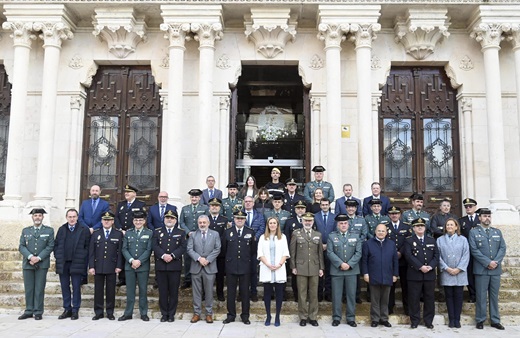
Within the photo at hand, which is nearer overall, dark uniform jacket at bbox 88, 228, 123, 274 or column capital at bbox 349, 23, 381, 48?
dark uniform jacket at bbox 88, 228, 123, 274

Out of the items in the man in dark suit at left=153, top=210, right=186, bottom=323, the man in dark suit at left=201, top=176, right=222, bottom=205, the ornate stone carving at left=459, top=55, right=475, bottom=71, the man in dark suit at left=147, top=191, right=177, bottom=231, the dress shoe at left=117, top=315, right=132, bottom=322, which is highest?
the ornate stone carving at left=459, top=55, right=475, bottom=71

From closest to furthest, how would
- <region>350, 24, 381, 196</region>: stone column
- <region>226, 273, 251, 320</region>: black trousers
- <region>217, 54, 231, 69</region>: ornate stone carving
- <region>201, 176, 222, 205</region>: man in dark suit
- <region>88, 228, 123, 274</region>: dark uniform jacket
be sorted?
1. <region>226, 273, 251, 320</region>: black trousers
2. <region>88, 228, 123, 274</region>: dark uniform jacket
3. <region>201, 176, 222, 205</region>: man in dark suit
4. <region>350, 24, 381, 196</region>: stone column
5. <region>217, 54, 231, 69</region>: ornate stone carving

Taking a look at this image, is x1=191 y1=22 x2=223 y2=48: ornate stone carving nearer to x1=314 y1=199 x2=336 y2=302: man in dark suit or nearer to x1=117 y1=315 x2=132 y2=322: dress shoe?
x1=314 y1=199 x2=336 y2=302: man in dark suit

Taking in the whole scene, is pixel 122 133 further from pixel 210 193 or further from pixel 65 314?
pixel 65 314

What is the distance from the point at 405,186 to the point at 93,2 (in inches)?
356

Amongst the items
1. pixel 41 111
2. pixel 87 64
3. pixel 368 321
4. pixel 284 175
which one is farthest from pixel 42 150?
pixel 368 321

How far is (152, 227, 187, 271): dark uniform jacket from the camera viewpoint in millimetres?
7732

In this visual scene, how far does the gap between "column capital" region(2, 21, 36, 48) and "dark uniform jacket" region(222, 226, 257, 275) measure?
7.65 metres

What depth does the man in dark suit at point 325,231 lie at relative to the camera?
27.5 feet

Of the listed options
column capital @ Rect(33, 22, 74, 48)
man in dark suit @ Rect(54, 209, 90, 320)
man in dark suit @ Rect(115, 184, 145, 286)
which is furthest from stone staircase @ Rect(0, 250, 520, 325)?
column capital @ Rect(33, 22, 74, 48)

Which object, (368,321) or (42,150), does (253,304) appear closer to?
(368,321)

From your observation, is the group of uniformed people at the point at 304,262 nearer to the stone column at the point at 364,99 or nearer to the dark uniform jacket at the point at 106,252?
the dark uniform jacket at the point at 106,252

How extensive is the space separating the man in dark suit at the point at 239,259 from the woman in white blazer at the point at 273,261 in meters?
0.27

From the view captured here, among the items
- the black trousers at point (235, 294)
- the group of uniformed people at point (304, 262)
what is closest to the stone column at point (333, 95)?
the group of uniformed people at point (304, 262)
